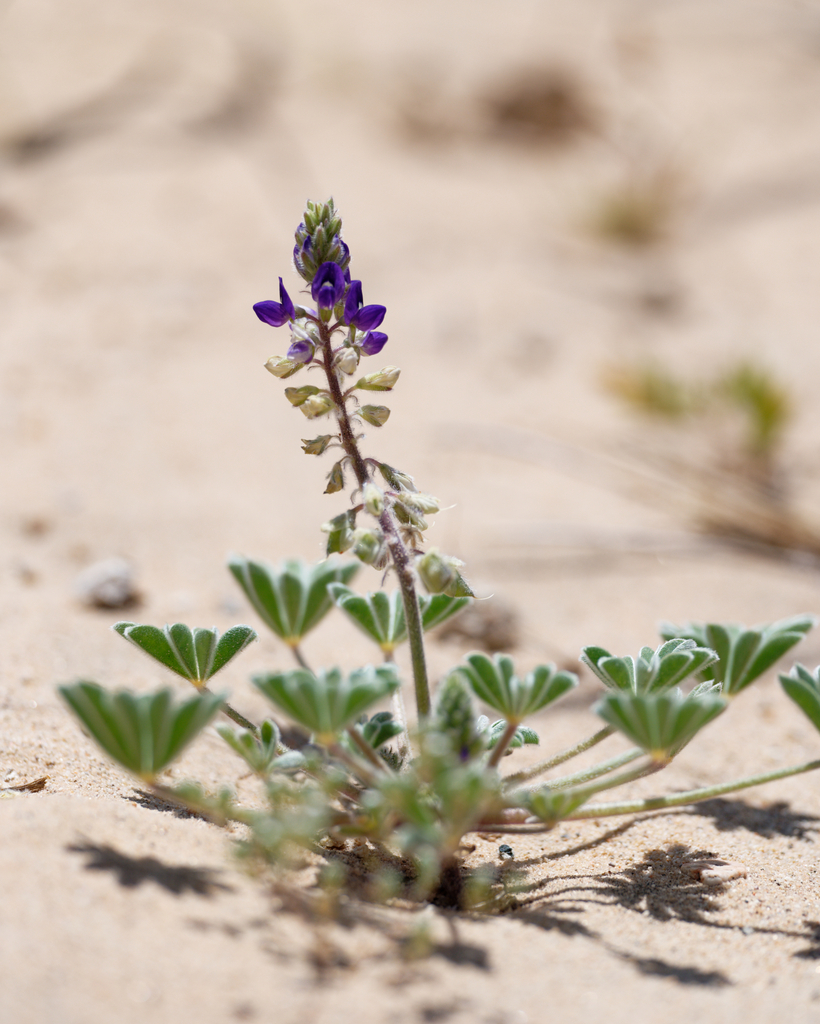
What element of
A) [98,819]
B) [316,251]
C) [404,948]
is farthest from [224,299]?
[404,948]

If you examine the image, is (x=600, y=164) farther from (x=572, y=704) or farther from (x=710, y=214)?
(x=572, y=704)

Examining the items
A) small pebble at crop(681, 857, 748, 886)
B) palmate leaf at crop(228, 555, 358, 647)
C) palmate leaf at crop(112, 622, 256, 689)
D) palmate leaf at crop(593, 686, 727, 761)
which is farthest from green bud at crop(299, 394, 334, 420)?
small pebble at crop(681, 857, 748, 886)

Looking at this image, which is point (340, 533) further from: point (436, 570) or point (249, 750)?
point (249, 750)

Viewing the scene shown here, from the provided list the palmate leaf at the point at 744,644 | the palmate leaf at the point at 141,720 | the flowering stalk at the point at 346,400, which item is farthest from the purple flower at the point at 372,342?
the palmate leaf at the point at 744,644

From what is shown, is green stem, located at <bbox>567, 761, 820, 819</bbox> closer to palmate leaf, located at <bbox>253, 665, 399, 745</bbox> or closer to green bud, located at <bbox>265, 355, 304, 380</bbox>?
palmate leaf, located at <bbox>253, 665, 399, 745</bbox>

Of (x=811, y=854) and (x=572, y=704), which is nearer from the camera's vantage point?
(x=811, y=854)

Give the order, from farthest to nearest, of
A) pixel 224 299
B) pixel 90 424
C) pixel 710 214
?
pixel 710 214 → pixel 224 299 → pixel 90 424

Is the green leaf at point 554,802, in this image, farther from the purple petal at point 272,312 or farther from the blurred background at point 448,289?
the blurred background at point 448,289
